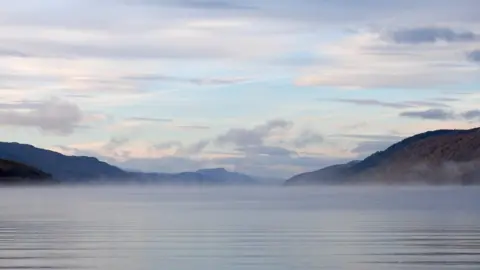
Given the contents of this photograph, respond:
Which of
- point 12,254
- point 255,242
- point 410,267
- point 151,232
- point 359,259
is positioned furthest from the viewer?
point 151,232

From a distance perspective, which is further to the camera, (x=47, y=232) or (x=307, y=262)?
(x=47, y=232)

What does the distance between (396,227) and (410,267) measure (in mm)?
24397

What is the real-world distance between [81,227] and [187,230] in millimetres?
8610

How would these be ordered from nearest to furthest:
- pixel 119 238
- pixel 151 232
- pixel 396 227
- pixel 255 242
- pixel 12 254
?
pixel 12 254 < pixel 255 242 < pixel 119 238 < pixel 151 232 < pixel 396 227

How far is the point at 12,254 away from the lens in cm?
4034

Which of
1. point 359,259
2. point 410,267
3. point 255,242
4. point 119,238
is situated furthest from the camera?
point 119,238

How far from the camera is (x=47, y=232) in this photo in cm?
5619

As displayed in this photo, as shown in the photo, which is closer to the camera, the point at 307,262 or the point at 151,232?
the point at 307,262

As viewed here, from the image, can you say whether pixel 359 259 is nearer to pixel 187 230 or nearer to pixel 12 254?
pixel 12 254

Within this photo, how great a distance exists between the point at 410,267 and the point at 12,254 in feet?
56.2

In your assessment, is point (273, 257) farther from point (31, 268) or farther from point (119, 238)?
point (119, 238)

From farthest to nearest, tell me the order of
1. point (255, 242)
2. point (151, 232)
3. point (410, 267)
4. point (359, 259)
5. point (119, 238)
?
point (151, 232) → point (119, 238) → point (255, 242) → point (359, 259) → point (410, 267)

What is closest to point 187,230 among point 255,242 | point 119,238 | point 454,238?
point 119,238

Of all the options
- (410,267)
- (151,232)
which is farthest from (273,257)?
(151,232)
